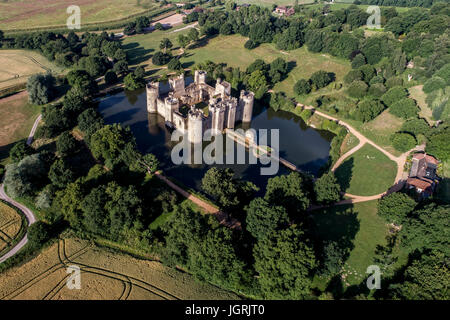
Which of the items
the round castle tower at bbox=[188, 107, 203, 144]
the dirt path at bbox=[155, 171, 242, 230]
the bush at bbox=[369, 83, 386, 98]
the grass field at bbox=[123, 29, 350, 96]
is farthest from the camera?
the grass field at bbox=[123, 29, 350, 96]

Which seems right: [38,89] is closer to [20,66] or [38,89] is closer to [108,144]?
[20,66]

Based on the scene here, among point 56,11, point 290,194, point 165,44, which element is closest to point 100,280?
point 290,194

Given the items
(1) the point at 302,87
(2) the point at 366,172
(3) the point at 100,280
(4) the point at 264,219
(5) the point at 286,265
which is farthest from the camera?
(1) the point at 302,87

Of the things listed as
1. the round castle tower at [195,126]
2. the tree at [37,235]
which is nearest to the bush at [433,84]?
the round castle tower at [195,126]

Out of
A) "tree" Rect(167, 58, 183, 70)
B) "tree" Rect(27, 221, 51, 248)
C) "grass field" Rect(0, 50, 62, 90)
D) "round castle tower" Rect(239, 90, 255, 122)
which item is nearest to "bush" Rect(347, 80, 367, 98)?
"round castle tower" Rect(239, 90, 255, 122)

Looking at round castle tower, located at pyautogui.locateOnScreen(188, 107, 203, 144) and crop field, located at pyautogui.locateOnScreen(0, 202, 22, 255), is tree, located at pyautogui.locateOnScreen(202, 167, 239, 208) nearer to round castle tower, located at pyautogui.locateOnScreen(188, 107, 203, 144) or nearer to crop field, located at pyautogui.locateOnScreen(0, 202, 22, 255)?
round castle tower, located at pyautogui.locateOnScreen(188, 107, 203, 144)
